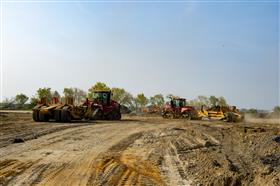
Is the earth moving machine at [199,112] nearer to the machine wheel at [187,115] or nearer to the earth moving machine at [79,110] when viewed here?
the machine wheel at [187,115]

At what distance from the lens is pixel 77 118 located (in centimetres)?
2725

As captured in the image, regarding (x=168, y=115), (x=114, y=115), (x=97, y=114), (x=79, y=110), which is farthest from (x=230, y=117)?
(x=79, y=110)

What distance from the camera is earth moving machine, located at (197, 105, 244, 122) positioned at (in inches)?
1353

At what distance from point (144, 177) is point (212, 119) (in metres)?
28.2

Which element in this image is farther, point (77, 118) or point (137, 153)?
point (77, 118)

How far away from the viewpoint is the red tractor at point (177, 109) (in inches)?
1516

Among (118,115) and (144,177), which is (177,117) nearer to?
(118,115)

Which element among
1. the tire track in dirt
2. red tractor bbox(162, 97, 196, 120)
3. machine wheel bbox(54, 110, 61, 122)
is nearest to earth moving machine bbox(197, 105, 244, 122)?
red tractor bbox(162, 97, 196, 120)

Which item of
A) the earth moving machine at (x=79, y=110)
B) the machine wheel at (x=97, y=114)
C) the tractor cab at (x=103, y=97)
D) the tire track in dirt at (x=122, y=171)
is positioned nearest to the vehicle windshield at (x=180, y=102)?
the earth moving machine at (x=79, y=110)

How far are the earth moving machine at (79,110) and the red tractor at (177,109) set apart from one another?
858cm

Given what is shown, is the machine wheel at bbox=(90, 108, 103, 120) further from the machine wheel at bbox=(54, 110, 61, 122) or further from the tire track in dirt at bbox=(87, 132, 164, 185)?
the tire track in dirt at bbox=(87, 132, 164, 185)

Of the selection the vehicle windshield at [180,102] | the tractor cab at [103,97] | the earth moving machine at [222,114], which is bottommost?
the earth moving machine at [222,114]

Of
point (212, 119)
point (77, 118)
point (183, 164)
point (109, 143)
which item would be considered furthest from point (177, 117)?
point (183, 164)

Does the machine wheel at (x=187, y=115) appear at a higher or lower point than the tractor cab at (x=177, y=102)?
lower
